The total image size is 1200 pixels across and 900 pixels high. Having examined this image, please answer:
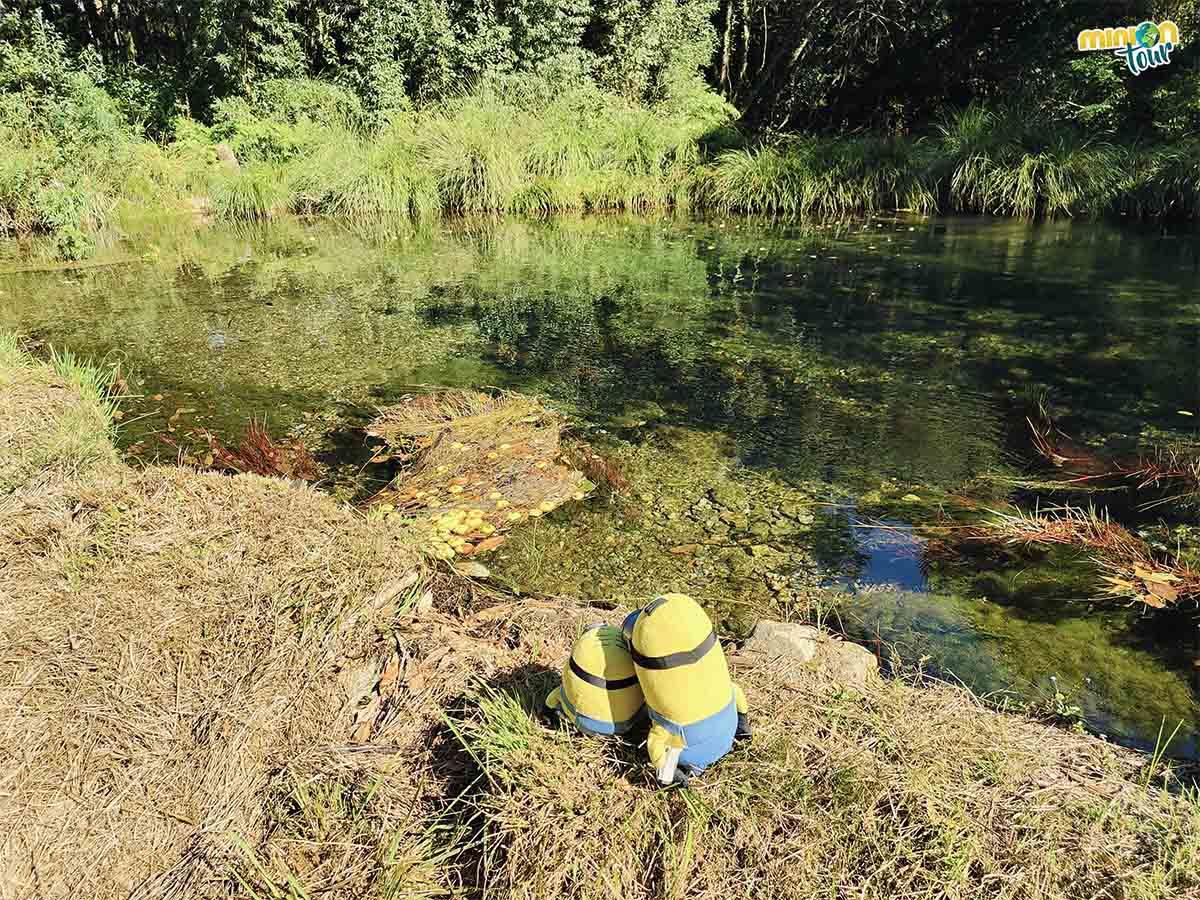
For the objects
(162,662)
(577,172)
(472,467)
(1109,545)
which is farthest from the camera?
(577,172)

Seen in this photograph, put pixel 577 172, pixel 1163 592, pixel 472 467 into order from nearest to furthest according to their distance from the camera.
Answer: pixel 1163 592
pixel 472 467
pixel 577 172

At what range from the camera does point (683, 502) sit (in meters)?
4.35

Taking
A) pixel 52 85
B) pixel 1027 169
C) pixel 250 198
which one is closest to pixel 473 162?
pixel 250 198

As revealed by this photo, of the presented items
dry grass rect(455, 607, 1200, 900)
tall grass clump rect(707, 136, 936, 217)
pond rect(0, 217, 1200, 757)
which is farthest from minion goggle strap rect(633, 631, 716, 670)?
tall grass clump rect(707, 136, 936, 217)

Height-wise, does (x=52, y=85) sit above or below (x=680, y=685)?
above

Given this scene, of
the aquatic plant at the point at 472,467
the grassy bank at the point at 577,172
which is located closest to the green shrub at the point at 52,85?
Answer: the grassy bank at the point at 577,172

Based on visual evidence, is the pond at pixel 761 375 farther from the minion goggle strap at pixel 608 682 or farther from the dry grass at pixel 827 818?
the minion goggle strap at pixel 608 682

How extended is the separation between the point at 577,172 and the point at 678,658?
13708 millimetres

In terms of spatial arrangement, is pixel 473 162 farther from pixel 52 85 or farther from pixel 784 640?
pixel 784 640

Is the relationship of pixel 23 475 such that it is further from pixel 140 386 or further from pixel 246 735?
pixel 140 386

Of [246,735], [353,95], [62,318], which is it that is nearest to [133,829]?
[246,735]

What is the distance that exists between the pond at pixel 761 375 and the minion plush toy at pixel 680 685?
1524 millimetres

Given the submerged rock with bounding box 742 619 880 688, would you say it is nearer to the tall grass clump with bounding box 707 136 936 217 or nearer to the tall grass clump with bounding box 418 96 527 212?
the tall grass clump with bounding box 707 136 936 217

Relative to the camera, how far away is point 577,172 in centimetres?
1423
